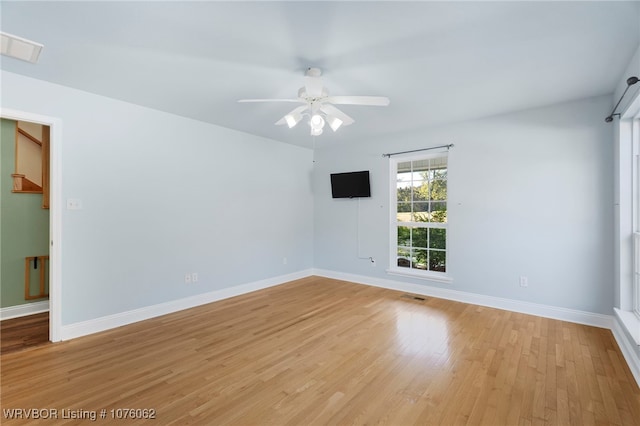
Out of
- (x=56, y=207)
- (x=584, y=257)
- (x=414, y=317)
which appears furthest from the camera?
(x=414, y=317)

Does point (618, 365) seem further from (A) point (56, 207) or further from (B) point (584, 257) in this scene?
(A) point (56, 207)

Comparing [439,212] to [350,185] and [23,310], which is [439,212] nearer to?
[350,185]

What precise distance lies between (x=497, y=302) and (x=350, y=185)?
9.26ft

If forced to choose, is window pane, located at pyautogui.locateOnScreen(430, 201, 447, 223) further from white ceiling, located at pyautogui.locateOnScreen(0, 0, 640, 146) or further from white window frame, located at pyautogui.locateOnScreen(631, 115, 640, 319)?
white window frame, located at pyautogui.locateOnScreen(631, 115, 640, 319)

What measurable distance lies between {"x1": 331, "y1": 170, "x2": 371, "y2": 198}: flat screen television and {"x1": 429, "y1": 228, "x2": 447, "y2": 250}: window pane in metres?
1.23

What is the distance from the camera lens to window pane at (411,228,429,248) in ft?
15.3

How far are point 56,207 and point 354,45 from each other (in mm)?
3192

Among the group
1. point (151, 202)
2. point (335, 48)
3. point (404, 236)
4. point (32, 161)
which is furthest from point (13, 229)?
point (404, 236)

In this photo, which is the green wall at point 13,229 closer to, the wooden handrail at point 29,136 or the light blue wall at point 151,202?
the wooden handrail at point 29,136

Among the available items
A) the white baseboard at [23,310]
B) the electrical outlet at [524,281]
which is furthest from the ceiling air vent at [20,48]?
the electrical outlet at [524,281]

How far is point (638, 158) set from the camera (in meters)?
2.74

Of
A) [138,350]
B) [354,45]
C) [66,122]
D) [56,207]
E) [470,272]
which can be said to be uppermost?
[354,45]

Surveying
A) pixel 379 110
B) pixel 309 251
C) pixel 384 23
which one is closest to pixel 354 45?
pixel 384 23

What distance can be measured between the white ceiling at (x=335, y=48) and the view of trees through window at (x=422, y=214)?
1344 millimetres
